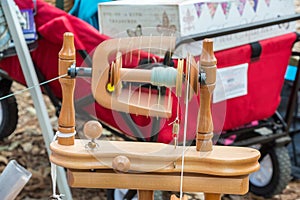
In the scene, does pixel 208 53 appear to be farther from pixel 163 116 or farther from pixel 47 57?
pixel 47 57

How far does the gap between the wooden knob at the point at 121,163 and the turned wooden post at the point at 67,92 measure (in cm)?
8

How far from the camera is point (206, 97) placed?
2.46 ft

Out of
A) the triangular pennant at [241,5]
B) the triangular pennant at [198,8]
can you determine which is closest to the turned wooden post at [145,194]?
the triangular pennant at [198,8]

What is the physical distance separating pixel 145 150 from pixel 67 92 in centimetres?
13

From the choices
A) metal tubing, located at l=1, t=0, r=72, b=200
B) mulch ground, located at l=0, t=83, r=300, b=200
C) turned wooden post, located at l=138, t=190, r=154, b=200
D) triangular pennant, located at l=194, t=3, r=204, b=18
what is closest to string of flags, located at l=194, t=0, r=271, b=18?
triangular pennant, located at l=194, t=3, r=204, b=18

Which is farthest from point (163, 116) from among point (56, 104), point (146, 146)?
point (56, 104)

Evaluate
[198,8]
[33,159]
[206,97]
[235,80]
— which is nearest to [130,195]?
[235,80]

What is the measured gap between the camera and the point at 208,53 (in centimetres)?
74

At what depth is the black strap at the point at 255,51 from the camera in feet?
4.95

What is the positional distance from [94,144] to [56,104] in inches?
31.6

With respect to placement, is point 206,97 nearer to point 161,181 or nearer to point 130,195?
point 161,181

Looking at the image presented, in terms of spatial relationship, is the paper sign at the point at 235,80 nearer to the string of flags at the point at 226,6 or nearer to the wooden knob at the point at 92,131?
the string of flags at the point at 226,6

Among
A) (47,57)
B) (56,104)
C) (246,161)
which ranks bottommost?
(56,104)

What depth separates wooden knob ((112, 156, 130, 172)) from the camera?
0.74 meters
